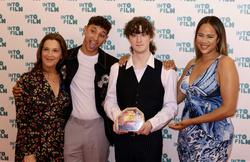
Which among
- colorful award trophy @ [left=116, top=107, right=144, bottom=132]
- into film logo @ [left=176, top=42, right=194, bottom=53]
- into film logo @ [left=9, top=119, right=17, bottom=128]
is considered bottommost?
into film logo @ [left=9, top=119, right=17, bottom=128]

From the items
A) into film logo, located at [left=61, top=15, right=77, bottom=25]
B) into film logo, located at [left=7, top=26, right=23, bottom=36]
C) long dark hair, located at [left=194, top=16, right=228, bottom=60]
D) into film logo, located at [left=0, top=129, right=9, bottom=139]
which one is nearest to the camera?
long dark hair, located at [left=194, top=16, right=228, bottom=60]

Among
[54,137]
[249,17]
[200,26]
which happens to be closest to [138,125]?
[54,137]

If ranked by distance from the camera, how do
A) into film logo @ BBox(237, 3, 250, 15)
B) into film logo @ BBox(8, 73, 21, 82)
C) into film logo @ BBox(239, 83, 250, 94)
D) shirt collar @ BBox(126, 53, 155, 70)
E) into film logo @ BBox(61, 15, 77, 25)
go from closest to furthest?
1. shirt collar @ BBox(126, 53, 155, 70)
2. into film logo @ BBox(237, 3, 250, 15)
3. into film logo @ BBox(239, 83, 250, 94)
4. into film logo @ BBox(61, 15, 77, 25)
5. into film logo @ BBox(8, 73, 21, 82)

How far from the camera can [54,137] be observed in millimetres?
2268

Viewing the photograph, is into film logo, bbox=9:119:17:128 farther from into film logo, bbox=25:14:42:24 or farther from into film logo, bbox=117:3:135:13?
into film logo, bbox=117:3:135:13

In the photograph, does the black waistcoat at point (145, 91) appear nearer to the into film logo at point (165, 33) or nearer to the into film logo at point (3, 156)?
the into film logo at point (165, 33)

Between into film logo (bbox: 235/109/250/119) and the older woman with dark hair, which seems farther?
into film logo (bbox: 235/109/250/119)

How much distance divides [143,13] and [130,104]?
1.35 metres

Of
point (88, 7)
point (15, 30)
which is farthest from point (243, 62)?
point (15, 30)

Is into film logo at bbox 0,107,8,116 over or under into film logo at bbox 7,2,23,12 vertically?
under

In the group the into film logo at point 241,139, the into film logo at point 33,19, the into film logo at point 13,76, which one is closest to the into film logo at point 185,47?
the into film logo at point 241,139

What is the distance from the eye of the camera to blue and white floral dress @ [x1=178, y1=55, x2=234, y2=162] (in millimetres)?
1990

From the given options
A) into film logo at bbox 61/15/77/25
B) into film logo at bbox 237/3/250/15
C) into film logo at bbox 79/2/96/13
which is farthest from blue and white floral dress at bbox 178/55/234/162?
into film logo at bbox 61/15/77/25

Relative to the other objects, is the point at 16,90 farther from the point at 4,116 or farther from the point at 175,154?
the point at 175,154
